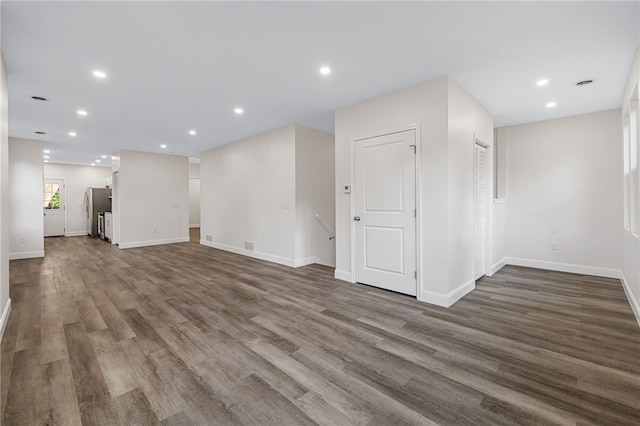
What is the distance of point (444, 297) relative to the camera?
10.6 feet

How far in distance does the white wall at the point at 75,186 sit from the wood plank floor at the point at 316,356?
7.83 m

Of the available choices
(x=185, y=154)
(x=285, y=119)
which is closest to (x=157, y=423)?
(x=285, y=119)

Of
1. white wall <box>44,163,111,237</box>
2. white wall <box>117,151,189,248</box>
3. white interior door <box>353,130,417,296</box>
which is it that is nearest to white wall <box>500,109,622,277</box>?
white interior door <box>353,130,417,296</box>

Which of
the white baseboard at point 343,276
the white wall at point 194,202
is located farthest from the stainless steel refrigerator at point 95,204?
the white baseboard at point 343,276

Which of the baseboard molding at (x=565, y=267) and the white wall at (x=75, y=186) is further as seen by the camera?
the white wall at (x=75, y=186)

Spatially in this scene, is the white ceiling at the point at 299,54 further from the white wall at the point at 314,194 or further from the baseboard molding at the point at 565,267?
the baseboard molding at the point at 565,267

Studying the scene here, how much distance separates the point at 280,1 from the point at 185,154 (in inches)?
289

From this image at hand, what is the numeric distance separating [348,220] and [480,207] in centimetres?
207

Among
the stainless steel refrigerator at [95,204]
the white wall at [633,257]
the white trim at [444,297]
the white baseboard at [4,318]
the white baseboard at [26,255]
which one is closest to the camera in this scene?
the white baseboard at [4,318]

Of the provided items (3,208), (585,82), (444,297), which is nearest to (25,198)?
(3,208)

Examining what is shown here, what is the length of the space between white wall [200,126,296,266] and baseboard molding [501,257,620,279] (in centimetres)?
424

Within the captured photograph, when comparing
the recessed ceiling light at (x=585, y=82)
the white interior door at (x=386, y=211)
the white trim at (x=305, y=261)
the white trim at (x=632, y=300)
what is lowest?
the white trim at (x=632, y=300)

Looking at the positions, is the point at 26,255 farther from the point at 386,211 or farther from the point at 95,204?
the point at 386,211

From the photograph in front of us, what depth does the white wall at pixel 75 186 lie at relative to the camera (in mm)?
9977
